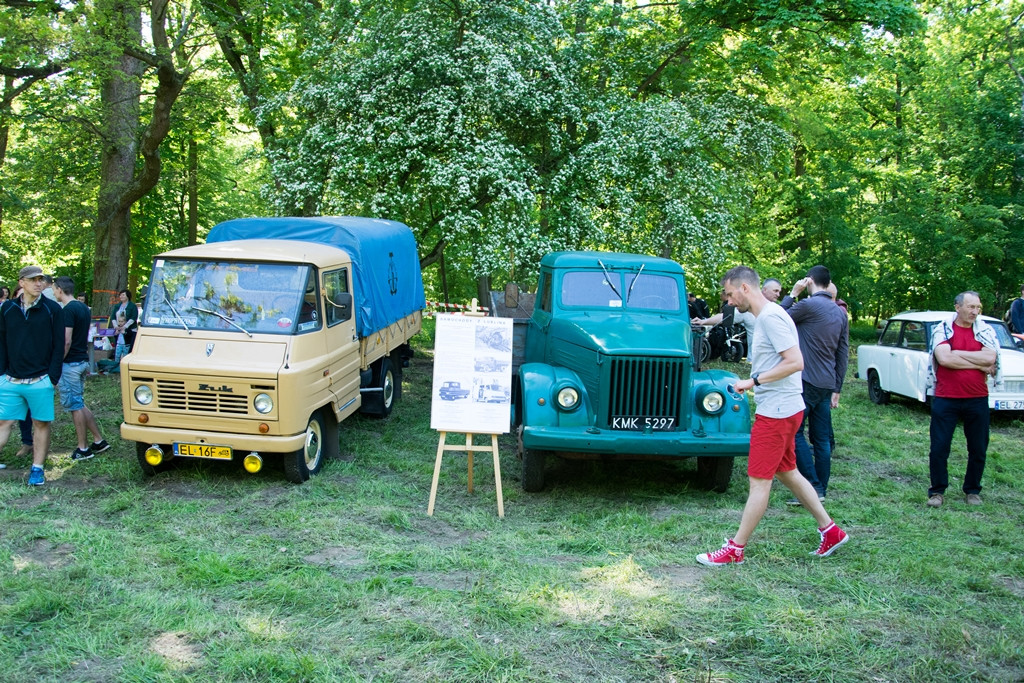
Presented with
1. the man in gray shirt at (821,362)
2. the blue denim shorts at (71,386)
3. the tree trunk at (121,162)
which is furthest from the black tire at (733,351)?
the blue denim shorts at (71,386)

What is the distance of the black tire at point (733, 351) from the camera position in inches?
733

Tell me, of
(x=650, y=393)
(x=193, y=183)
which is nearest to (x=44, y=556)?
(x=650, y=393)

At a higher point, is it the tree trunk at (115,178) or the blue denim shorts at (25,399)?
the tree trunk at (115,178)

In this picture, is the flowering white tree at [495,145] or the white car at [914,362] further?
the flowering white tree at [495,145]

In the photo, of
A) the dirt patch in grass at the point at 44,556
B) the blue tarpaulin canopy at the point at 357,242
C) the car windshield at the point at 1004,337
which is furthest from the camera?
the car windshield at the point at 1004,337

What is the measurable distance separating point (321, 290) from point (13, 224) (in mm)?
20945

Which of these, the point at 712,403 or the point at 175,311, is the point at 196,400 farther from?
the point at 712,403

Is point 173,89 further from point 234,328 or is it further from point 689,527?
point 689,527

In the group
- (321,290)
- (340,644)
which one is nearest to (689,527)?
(340,644)

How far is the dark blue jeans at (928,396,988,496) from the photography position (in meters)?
6.79

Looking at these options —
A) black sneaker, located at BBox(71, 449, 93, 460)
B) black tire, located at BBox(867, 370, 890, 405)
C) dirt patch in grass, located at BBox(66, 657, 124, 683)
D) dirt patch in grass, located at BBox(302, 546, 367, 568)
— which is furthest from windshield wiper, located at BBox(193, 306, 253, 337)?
black tire, located at BBox(867, 370, 890, 405)

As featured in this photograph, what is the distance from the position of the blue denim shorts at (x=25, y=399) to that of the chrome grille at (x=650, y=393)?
206 inches

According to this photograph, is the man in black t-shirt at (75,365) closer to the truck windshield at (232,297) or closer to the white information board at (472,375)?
the truck windshield at (232,297)

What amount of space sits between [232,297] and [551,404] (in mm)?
3374
